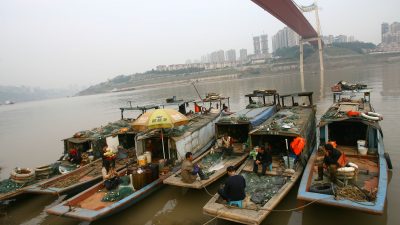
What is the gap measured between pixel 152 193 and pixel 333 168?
5257 millimetres

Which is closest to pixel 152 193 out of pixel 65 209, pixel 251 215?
pixel 65 209

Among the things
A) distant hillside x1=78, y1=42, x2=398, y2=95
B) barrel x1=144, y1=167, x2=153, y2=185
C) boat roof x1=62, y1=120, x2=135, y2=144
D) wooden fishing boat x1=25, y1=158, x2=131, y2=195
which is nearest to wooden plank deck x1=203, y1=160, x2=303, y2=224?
barrel x1=144, y1=167, x2=153, y2=185

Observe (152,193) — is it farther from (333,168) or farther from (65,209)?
(333,168)

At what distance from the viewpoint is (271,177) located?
308 inches

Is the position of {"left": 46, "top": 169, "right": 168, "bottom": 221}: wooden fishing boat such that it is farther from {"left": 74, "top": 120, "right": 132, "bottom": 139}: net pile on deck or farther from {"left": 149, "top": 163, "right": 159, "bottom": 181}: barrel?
{"left": 74, "top": 120, "right": 132, "bottom": 139}: net pile on deck

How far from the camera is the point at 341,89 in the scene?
44.3 feet

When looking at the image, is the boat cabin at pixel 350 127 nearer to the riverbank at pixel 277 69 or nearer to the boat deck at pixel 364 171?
the boat deck at pixel 364 171

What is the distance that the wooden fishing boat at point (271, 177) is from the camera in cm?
604

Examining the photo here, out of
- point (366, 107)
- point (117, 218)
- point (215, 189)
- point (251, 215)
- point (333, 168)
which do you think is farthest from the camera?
point (366, 107)

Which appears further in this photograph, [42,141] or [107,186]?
[42,141]

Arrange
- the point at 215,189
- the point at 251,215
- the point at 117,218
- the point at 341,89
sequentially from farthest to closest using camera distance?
the point at 341,89 → the point at 215,189 → the point at 117,218 → the point at 251,215

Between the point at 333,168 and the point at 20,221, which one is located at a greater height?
the point at 333,168

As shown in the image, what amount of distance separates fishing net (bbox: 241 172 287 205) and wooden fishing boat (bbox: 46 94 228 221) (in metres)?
2.70

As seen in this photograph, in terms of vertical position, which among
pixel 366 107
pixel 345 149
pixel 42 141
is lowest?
pixel 42 141
